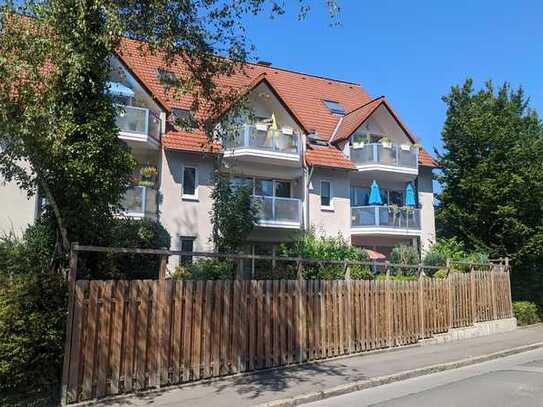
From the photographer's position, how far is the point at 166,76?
36.6 feet

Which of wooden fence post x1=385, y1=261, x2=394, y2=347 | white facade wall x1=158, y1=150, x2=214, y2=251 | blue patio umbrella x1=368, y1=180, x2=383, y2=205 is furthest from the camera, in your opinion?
blue patio umbrella x1=368, y1=180, x2=383, y2=205

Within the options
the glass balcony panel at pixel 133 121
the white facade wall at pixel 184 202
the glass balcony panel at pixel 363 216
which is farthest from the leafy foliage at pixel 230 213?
the glass balcony panel at pixel 363 216

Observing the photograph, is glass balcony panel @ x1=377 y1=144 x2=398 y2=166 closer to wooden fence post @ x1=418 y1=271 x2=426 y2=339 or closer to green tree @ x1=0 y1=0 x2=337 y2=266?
wooden fence post @ x1=418 y1=271 x2=426 y2=339

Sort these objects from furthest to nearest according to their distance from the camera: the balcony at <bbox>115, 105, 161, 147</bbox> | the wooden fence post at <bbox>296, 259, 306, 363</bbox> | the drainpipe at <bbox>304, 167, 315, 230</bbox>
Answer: the drainpipe at <bbox>304, 167, 315, 230</bbox> → the balcony at <bbox>115, 105, 161, 147</bbox> → the wooden fence post at <bbox>296, 259, 306, 363</bbox>

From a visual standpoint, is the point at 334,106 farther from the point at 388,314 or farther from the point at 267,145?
the point at 388,314

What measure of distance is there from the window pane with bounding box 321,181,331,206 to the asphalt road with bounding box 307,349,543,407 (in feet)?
47.9

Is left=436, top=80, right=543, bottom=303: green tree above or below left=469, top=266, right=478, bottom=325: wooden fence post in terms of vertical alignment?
above

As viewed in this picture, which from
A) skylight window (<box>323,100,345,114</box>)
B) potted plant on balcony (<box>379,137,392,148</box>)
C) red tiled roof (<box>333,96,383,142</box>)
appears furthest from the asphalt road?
skylight window (<box>323,100,345,114</box>)

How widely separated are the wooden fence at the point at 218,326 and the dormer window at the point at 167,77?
3.77 meters

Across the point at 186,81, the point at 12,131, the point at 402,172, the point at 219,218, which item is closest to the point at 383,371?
the point at 186,81

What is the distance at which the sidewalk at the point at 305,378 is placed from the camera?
29.3 ft

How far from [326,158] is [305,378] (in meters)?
16.9

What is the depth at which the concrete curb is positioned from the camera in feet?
29.7

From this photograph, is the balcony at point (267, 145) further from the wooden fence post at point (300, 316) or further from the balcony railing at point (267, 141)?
the wooden fence post at point (300, 316)
